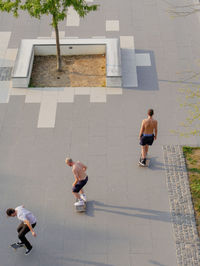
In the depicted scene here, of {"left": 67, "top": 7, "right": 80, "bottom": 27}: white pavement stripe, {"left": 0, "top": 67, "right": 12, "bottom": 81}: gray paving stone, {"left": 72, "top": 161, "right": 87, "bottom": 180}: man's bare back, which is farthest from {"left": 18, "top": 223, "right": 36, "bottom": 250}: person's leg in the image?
{"left": 67, "top": 7, "right": 80, "bottom": 27}: white pavement stripe

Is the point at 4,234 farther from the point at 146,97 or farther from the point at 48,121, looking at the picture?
the point at 146,97

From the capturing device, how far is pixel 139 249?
8.50m

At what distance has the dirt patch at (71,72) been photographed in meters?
12.7

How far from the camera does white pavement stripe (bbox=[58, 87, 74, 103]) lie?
12017 millimetres

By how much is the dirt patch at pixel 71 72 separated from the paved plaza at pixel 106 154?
1.73ft

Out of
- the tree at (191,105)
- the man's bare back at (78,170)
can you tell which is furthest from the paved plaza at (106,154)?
the man's bare back at (78,170)

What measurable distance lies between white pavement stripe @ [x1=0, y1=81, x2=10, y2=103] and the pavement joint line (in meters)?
5.47

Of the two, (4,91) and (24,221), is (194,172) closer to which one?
(24,221)

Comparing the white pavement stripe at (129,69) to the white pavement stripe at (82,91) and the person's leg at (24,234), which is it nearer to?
the white pavement stripe at (82,91)

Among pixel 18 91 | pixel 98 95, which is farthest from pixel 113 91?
pixel 18 91

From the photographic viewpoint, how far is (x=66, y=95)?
12.2m

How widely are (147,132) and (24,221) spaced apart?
3.77m

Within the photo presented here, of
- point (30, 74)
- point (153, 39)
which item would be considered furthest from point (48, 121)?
point (153, 39)

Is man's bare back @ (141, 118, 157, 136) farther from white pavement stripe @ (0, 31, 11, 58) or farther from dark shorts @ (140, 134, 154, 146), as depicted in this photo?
white pavement stripe @ (0, 31, 11, 58)
